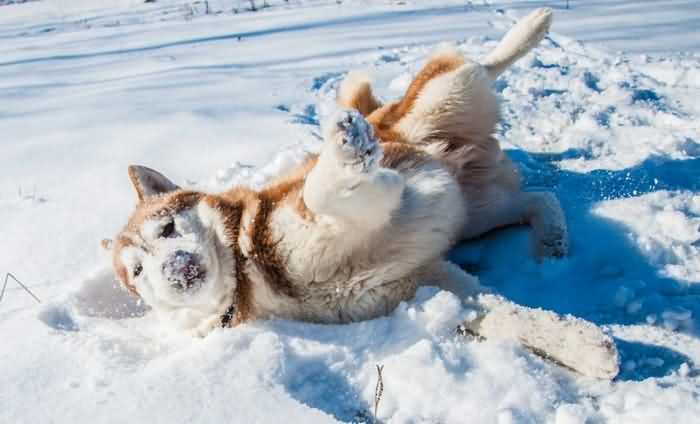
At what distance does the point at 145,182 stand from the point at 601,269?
6.67 ft

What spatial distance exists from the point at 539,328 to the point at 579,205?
124 centimetres

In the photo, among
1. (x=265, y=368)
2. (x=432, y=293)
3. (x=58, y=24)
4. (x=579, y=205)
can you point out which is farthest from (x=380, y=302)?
(x=58, y=24)

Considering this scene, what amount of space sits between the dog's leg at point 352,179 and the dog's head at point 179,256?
454mm

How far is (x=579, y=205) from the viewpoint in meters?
2.91

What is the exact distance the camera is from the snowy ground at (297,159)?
1661 millimetres

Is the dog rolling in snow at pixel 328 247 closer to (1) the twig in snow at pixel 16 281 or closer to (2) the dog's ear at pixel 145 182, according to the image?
(2) the dog's ear at pixel 145 182

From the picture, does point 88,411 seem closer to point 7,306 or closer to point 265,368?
point 265,368

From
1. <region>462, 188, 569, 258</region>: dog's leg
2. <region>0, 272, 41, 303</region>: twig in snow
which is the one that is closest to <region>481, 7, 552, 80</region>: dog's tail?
<region>462, 188, 569, 258</region>: dog's leg

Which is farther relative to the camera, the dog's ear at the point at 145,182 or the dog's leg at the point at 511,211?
the dog's leg at the point at 511,211

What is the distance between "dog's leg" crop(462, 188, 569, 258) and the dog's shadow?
0.19 ft

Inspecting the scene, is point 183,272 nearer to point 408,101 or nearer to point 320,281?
point 320,281

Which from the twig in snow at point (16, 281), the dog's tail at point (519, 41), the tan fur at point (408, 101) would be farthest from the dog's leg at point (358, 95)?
the twig in snow at point (16, 281)

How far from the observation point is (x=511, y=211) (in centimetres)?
287

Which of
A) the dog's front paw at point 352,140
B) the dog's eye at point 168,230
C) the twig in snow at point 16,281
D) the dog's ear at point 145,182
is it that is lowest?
the twig in snow at point 16,281
